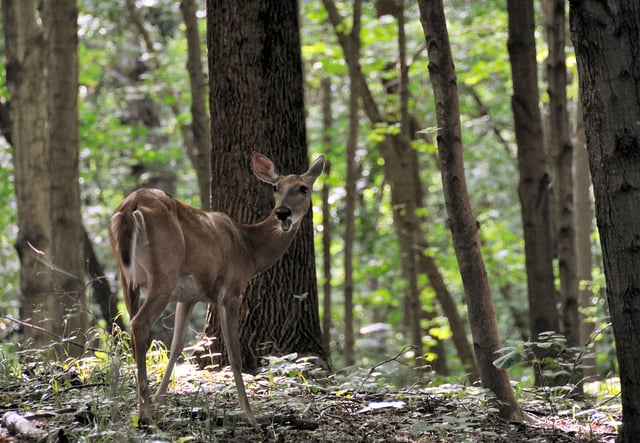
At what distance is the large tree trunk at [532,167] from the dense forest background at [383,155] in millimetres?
82

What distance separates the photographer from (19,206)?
9.64m

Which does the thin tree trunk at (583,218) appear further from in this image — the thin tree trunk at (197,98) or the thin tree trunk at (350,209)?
the thin tree trunk at (197,98)

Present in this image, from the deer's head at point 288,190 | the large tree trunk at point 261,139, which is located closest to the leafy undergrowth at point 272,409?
the large tree trunk at point 261,139

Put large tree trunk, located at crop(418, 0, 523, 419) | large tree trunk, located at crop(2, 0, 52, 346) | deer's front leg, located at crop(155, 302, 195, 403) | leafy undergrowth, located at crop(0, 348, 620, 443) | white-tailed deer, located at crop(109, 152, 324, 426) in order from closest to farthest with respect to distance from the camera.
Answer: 1. leafy undergrowth, located at crop(0, 348, 620, 443)
2. white-tailed deer, located at crop(109, 152, 324, 426)
3. deer's front leg, located at crop(155, 302, 195, 403)
4. large tree trunk, located at crop(418, 0, 523, 419)
5. large tree trunk, located at crop(2, 0, 52, 346)

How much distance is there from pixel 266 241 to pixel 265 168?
0.52 meters

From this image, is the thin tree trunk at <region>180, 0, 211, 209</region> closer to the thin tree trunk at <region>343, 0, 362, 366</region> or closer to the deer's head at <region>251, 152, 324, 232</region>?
→ the thin tree trunk at <region>343, 0, 362, 366</region>

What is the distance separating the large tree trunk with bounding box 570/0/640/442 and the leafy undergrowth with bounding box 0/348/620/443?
45.6 inches

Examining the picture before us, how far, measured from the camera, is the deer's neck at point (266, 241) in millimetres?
5695

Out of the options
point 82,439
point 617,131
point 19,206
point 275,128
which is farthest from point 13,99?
point 617,131

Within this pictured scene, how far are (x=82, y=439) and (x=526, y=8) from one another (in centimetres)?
628

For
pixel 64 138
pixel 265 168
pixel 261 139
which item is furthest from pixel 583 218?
pixel 265 168

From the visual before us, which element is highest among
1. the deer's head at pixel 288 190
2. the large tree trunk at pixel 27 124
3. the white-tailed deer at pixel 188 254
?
the large tree trunk at pixel 27 124

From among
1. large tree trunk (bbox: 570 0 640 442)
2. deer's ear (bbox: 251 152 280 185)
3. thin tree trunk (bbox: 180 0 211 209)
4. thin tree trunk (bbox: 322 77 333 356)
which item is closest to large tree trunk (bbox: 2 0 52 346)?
thin tree trunk (bbox: 180 0 211 209)

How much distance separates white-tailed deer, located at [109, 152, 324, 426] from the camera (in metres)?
4.68
